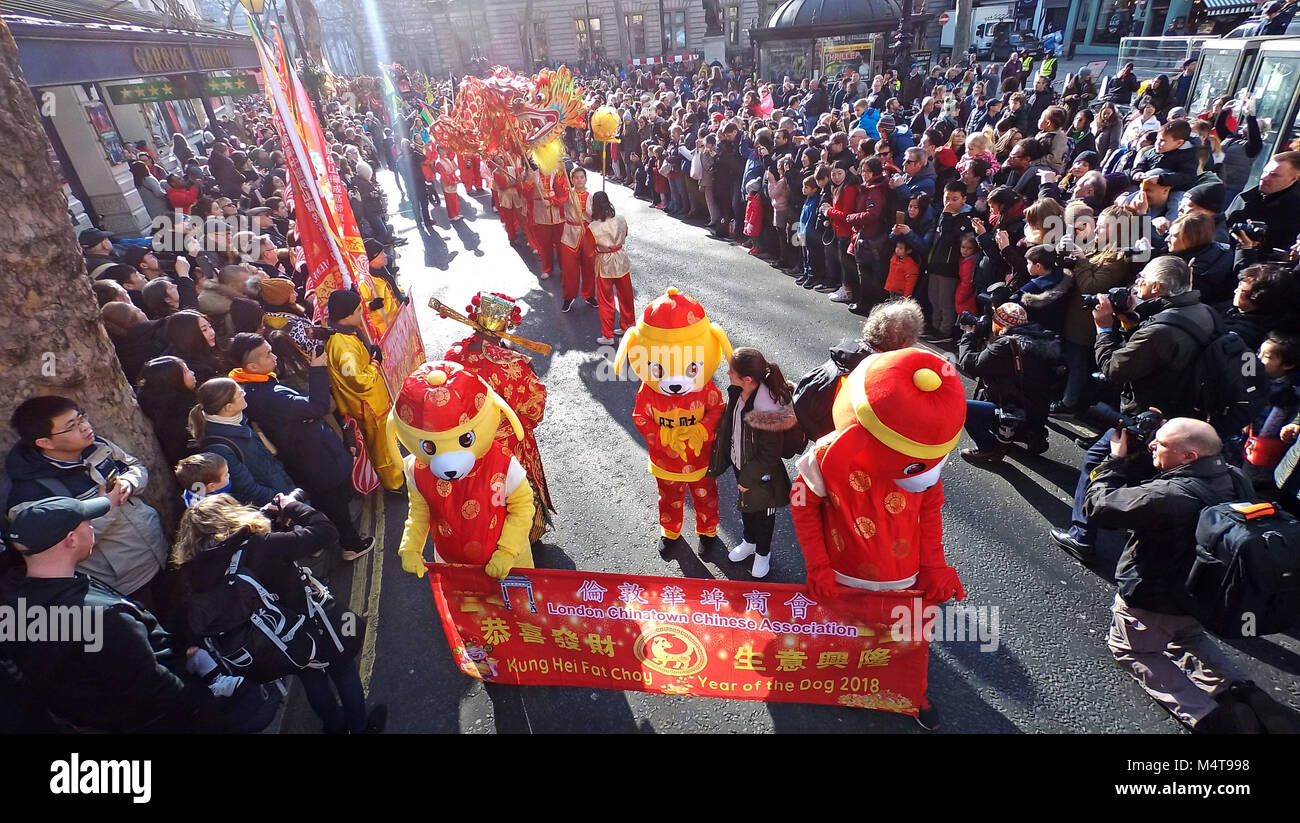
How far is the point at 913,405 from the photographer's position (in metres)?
2.53

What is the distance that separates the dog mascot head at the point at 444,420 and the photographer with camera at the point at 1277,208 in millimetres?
6322

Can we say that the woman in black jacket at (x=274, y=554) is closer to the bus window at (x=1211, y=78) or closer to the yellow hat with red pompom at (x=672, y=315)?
the yellow hat with red pompom at (x=672, y=315)

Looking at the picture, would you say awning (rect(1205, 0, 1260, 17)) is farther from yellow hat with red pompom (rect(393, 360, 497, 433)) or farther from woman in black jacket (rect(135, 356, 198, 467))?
woman in black jacket (rect(135, 356, 198, 467))

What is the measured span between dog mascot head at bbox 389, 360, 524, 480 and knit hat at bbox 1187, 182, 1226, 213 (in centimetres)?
601

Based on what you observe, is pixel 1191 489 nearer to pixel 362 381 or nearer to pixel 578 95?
pixel 362 381

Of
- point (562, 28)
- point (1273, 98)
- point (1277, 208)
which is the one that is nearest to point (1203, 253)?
point (1277, 208)

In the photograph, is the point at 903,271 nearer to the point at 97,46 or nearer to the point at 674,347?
the point at 674,347

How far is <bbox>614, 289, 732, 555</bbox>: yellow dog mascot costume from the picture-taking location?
12.7 ft

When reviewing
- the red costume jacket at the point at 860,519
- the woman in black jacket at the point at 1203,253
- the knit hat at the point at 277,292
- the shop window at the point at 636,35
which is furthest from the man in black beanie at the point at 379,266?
the shop window at the point at 636,35

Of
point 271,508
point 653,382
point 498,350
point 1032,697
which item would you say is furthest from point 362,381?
Result: point 1032,697

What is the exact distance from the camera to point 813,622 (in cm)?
311

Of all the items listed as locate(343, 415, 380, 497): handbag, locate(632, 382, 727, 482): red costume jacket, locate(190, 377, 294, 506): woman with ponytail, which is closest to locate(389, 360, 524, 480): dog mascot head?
locate(632, 382, 727, 482): red costume jacket

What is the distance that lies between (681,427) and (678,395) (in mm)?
229

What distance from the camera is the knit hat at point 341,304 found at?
16.4 feet
